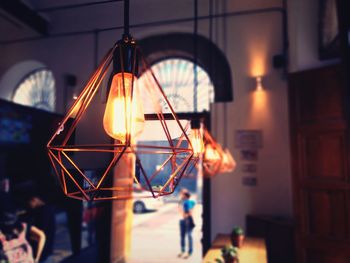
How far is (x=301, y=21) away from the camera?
4098mm

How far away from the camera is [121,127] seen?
2.53 feet

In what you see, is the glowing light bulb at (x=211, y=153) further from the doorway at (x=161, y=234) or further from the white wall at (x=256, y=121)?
the white wall at (x=256, y=121)

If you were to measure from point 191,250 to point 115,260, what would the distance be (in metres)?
1.36

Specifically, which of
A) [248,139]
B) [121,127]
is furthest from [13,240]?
[248,139]

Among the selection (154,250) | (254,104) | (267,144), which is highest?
(254,104)

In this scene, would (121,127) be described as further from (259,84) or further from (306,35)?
(259,84)

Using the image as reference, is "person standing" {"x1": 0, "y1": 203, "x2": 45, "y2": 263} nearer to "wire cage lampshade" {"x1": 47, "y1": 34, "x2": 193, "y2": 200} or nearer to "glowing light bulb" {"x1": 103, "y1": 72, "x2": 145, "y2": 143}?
"wire cage lampshade" {"x1": 47, "y1": 34, "x2": 193, "y2": 200}

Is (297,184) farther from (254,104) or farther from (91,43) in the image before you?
(91,43)

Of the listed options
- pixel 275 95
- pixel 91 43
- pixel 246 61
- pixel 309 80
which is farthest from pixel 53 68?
pixel 309 80

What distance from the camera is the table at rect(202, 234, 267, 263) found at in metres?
3.37

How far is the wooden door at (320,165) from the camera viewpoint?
3455 millimetres

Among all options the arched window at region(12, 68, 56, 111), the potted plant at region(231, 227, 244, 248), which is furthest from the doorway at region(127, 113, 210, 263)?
the arched window at region(12, 68, 56, 111)

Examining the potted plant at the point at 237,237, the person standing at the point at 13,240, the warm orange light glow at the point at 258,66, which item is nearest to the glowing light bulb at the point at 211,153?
the potted plant at the point at 237,237

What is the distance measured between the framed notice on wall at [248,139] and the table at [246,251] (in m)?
1.42
